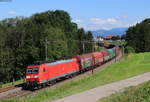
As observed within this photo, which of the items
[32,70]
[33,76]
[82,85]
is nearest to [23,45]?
[32,70]

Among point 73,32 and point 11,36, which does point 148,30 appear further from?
point 11,36

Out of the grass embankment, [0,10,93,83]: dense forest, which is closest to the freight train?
the grass embankment

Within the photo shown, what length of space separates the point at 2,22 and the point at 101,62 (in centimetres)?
3344

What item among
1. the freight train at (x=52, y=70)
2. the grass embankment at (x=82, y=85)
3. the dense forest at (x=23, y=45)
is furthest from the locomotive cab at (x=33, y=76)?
the dense forest at (x=23, y=45)

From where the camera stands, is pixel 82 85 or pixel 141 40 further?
pixel 141 40

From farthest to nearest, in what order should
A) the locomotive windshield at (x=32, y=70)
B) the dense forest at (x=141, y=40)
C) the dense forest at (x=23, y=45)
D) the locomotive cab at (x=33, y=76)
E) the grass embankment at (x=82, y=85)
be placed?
the dense forest at (x=141, y=40) < the dense forest at (x=23, y=45) < the locomotive windshield at (x=32, y=70) < the locomotive cab at (x=33, y=76) < the grass embankment at (x=82, y=85)

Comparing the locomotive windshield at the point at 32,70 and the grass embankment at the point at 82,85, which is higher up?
the locomotive windshield at the point at 32,70

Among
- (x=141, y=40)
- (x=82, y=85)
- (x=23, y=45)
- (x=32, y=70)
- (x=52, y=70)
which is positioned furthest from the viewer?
(x=141, y=40)

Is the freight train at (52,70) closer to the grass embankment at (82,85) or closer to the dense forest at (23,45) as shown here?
the grass embankment at (82,85)

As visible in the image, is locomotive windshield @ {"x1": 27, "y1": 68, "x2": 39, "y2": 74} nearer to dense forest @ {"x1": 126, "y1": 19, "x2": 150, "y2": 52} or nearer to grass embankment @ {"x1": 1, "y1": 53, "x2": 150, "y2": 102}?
grass embankment @ {"x1": 1, "y1": 53, "x2": 150, "y2": 102}

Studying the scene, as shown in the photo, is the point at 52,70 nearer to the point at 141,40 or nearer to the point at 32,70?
the point at 32,70

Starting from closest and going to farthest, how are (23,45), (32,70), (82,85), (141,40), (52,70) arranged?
(82,85), (32,70), (52,70), (23,45), (141,40)

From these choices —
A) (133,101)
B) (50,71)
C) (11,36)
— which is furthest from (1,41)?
(133,101)

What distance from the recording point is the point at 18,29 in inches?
3258
